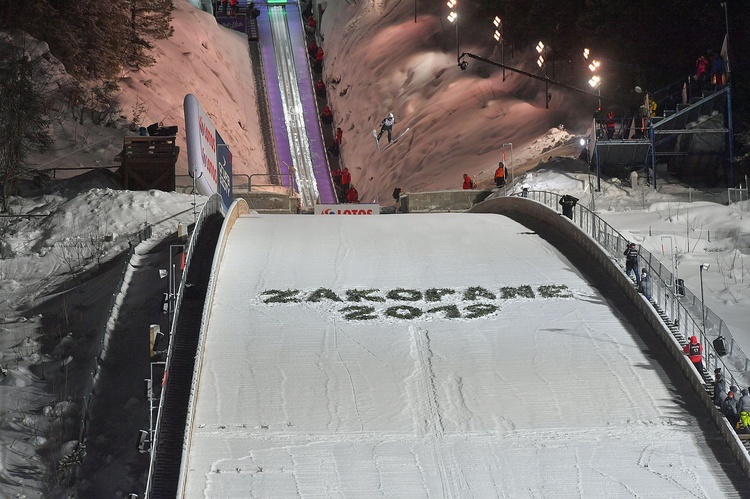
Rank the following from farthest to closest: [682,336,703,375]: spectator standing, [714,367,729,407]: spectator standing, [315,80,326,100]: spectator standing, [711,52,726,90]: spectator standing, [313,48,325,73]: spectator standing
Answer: [313,48,325,73]: spectator standing → [315,80,326,100]: spectator standing → [711,52,726,90]: spectator standing → [682,336,703,375]: spectator standing → [714,367,729,407]: spectator standing

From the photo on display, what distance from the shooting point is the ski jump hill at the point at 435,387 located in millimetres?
15570

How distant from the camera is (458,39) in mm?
40719

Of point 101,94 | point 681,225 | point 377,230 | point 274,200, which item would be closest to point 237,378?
point 377,230

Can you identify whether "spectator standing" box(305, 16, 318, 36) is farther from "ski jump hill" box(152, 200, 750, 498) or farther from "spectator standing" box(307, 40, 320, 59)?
"ski jump hill" box(152, 200, 750, 498)

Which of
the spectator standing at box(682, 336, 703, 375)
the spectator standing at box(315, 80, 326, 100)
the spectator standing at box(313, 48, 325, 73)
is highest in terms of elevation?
the spectator standing at box(313, 48, 325, 73)

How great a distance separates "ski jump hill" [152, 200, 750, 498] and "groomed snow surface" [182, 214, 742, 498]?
0.09ft

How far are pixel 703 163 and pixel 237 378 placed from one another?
52.6 feet

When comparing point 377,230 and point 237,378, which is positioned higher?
point 377,230

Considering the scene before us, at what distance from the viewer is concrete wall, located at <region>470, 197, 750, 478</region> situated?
16.1 m

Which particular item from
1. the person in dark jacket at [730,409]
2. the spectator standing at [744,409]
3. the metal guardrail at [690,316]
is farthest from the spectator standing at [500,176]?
the spectator standing at [744,409]

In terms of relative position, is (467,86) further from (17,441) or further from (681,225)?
(17,441)

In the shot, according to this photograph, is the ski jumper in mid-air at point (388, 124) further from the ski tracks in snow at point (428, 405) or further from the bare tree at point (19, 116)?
the ski tracks in snow at point (428, 405)

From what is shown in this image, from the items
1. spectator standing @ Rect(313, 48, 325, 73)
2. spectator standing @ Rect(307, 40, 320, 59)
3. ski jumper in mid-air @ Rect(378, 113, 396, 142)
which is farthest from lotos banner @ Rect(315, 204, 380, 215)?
spectator standing @ Rect(307, 40, 320, 59)

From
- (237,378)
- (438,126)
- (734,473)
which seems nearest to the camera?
(734,473)
